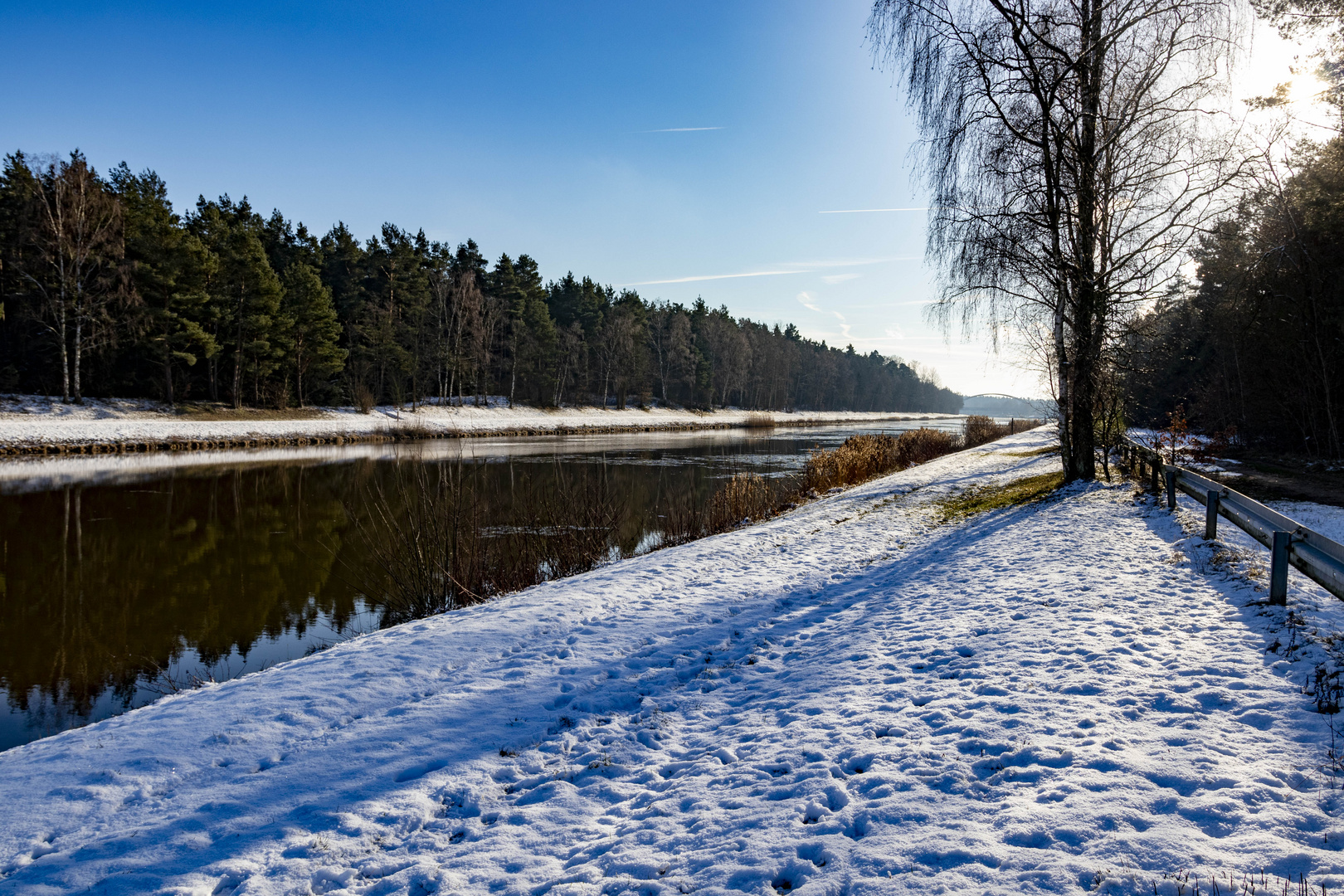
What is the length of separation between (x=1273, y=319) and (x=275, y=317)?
151 ft

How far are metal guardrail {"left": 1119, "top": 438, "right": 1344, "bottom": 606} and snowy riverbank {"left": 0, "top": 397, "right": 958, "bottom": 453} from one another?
34896 millimetres

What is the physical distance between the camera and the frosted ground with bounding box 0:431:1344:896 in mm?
2941

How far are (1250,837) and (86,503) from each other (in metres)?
21.0

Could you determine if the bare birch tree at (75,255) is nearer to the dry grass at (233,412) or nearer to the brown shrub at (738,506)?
the dry grass at (233,412)

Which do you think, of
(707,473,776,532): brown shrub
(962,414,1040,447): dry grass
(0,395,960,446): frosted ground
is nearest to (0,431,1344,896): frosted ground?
(707,473,776,532): brown shrub

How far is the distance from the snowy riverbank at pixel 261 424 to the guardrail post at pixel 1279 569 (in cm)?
3490

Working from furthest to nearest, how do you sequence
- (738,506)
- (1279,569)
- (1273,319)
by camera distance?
(1273,319)
(738,506)
(1279,569)

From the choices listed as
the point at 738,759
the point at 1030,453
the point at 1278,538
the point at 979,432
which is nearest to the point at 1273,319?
the point at 1030,453

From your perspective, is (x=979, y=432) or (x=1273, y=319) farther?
(x=979, y=432)

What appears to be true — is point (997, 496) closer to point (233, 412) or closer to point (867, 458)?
point (867, 458)

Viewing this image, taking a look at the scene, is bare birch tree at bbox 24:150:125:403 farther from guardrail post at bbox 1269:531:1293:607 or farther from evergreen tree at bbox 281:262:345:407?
guardrail post at bbox 1269:531:1293:607

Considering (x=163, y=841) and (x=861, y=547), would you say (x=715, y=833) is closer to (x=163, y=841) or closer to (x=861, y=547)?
(x=163, y=841)

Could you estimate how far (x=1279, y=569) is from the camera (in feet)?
18.2

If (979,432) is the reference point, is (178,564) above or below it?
below
